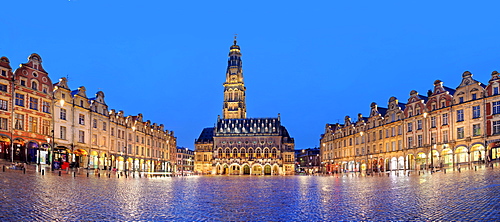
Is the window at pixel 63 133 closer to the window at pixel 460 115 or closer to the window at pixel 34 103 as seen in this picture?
the window at pixel 34 103

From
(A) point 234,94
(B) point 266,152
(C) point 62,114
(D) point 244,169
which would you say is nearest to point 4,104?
(C) point 62,114

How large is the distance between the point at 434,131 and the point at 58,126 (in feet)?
173

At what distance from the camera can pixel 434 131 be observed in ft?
204

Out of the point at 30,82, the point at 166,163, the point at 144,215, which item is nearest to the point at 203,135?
the point at 166,163

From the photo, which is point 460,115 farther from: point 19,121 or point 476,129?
point 19,121

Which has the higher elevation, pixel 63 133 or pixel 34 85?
pixel 34 85

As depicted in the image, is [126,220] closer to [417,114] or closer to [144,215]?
[144,215]

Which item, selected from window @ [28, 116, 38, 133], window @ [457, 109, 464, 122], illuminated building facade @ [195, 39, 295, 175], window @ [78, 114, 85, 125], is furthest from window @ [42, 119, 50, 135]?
illuminated building facade @ [195, 39, 295, 175]

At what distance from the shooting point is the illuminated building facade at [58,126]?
154 feet

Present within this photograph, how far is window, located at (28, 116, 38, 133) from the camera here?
49681 millimetres

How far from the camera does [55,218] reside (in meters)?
11.0

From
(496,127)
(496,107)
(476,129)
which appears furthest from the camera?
(476,129)

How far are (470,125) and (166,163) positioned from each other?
66.8m

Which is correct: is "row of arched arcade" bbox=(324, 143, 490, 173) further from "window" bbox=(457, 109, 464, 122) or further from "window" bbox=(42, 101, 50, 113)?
"window" bbox=(42, 101, 50, 113)
